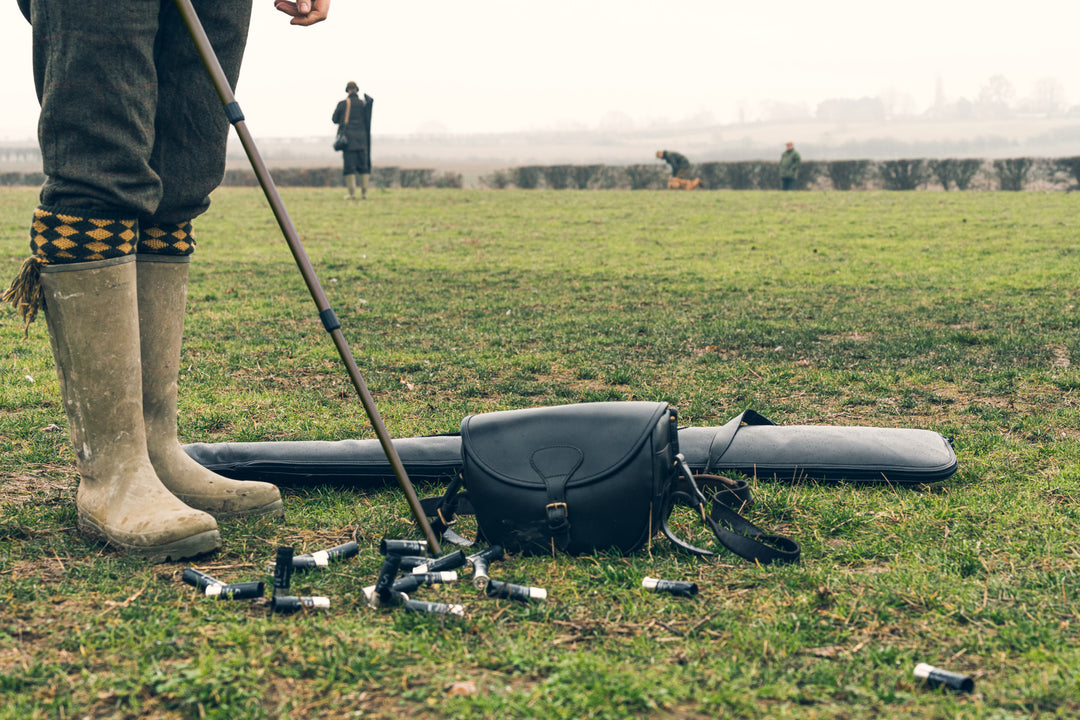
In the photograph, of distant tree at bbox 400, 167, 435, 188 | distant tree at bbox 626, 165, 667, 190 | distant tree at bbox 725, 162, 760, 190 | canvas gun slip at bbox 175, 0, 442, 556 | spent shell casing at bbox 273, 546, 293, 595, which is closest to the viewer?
spent shell casing at bbox 273, 546, 293, 595

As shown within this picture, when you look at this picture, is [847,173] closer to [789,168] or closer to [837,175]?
[837,175]

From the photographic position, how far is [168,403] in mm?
2799

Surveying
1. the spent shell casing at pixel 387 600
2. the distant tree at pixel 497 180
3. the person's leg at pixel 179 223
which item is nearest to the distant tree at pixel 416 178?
the distant tree at pixel 497 180

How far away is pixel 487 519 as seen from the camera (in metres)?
2.56

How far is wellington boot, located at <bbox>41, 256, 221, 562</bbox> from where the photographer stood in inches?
95.7

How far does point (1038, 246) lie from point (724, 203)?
890cm

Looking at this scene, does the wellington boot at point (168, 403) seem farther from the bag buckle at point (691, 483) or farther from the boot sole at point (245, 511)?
the bag buckle at point (691, 483)

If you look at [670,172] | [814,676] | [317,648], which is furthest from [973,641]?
[670,172]

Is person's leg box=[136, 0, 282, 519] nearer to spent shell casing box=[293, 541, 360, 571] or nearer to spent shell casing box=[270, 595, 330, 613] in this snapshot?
spent shell casing box=[293, 541, 360, 571]

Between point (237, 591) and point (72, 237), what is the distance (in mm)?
992

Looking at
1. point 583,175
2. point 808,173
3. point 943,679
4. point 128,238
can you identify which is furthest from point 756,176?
point 943,679

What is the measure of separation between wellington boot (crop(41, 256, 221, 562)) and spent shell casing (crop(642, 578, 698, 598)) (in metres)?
1.14

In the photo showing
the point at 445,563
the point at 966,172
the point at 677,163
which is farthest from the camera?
the point at 677,163

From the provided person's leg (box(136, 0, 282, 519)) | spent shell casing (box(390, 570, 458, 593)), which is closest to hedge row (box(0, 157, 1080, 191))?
person's leg (box(136, 0, 282, 519))
